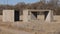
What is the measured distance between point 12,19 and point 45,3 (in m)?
42.2

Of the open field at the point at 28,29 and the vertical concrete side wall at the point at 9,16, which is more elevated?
the vertical concrete side wall at the point at 9,16

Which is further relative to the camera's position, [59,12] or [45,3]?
[45,3]

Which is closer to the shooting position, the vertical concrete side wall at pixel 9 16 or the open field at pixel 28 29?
the open field at pixel 28 29

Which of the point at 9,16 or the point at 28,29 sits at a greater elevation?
the point at 9,16

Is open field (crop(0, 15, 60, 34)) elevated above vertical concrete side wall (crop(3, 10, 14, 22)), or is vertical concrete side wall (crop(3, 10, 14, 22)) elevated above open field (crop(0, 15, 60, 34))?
vertical concrete side wall (crop(3, 10, 14, 22))

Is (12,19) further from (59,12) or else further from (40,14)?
(59,12)

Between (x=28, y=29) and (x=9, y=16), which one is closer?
(x=28, y=29)

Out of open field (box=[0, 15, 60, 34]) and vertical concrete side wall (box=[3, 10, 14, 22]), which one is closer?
open field (box=[0, 15, 60, 34])

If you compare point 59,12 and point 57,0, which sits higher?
point 57,0

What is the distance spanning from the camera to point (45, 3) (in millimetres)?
72312

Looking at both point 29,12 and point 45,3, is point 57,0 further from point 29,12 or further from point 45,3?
point 29,12

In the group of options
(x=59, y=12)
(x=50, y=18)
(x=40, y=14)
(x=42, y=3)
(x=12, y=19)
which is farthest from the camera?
(x=42, y=3)

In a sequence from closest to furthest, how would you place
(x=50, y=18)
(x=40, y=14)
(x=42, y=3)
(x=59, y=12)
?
(x=50, y=18)
(x=40, y=14)
(x=59, y=12)
(x=42, y=3)

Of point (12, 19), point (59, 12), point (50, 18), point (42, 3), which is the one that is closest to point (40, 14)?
point (50, 18)
